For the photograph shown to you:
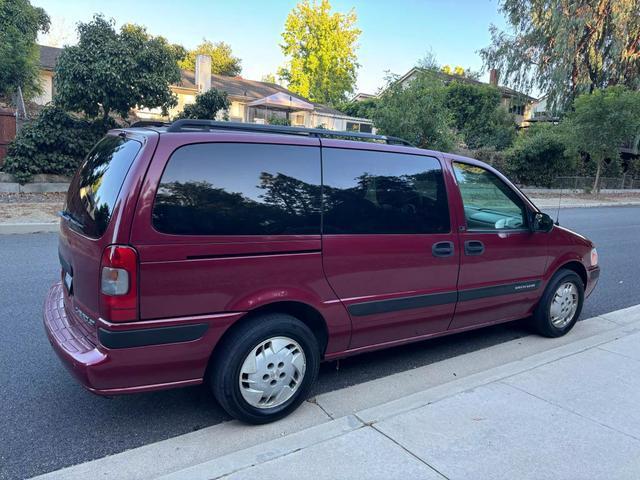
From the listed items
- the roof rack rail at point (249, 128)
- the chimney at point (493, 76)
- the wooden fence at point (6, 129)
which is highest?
the chimney at point (493, 76)

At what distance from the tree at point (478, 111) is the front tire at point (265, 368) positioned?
3462cm

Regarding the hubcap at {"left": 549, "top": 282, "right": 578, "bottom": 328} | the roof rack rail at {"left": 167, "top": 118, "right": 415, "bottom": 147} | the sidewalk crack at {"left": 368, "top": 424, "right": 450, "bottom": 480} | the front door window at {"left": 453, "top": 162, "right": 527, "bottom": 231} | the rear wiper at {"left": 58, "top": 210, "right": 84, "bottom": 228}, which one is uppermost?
the roof rack rail at {"left": 167, "top": 118, "right": 415, "bottom": 147}

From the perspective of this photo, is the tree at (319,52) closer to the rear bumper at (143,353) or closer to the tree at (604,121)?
the tree at (604,121)

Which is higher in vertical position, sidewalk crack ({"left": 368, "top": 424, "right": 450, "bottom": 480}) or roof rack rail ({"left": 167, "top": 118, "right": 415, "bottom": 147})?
roof rack rail ({"left": 167, "top": 118, "right": 415, "bottom": 147})

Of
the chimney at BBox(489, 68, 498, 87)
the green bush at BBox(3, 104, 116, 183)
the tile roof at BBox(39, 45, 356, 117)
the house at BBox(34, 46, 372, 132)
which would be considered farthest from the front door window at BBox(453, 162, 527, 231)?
the chimney at BBox(489, 68, 498, 87)

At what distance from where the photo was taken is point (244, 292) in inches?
116

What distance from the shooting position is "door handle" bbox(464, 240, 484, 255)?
3986 mm

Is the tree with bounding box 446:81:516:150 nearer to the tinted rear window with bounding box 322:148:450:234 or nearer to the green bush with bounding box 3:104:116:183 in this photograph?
the green bush with bounding box 3:104:116:183

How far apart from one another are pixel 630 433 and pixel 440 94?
1798 centimetres

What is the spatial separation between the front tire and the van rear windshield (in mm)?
1014

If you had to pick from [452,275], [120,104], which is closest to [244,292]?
[452,275]

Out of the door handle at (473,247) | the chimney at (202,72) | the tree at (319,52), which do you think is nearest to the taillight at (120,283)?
the door handle at (473,247)

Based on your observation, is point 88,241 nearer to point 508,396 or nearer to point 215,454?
point 215,454

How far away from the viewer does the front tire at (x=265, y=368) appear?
2959 millimetres
